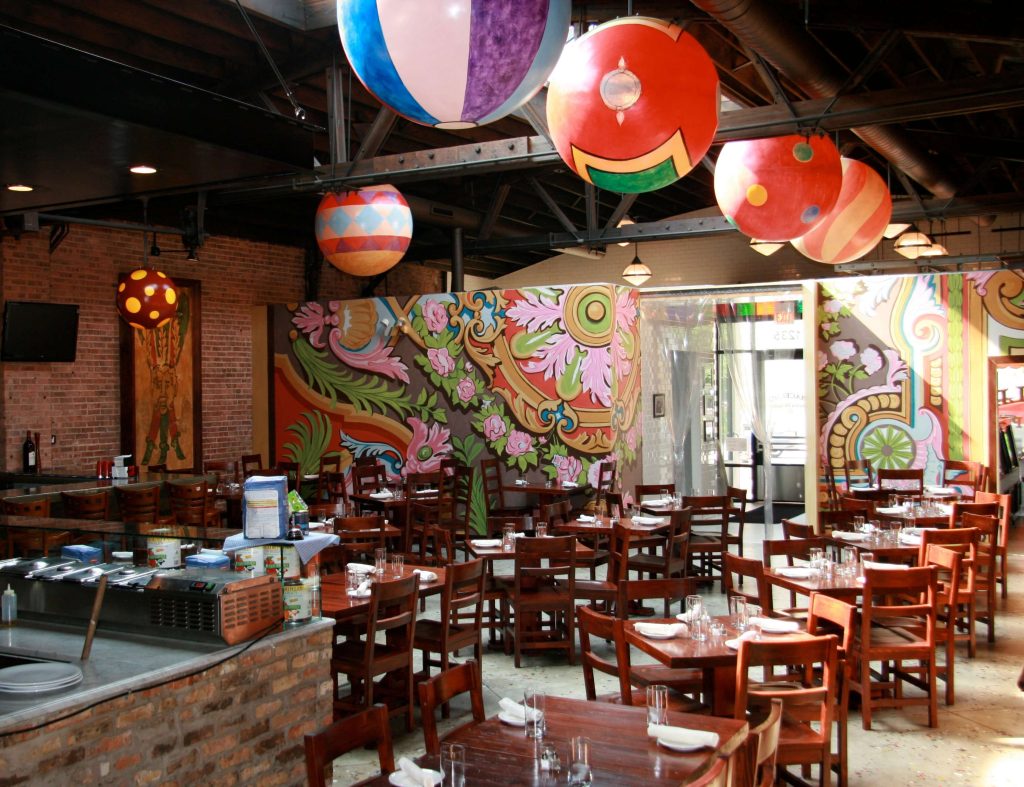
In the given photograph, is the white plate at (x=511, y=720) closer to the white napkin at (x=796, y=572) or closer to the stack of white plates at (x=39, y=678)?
the stack of white plates at (x=39, y=678)

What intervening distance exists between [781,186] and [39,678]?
3.46 m

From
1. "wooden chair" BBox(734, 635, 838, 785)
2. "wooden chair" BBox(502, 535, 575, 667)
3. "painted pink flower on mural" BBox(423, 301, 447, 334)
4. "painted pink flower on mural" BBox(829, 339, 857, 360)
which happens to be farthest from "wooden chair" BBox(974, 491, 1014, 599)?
"painted pink flower on mural" BBox(423, 301, 447, 334)

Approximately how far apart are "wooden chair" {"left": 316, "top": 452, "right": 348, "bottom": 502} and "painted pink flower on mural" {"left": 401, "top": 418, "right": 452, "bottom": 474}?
0.85 metres

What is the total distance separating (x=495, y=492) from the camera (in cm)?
1038

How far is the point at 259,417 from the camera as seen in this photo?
12211 mm

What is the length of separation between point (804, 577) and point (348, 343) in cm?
728

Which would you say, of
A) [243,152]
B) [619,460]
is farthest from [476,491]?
[243,152]

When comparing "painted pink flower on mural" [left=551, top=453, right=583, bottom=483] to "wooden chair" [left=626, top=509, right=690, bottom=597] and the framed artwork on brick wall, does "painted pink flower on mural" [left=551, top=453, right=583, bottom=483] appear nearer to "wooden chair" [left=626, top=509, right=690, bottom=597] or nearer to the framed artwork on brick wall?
"wooden chair" [left=626, top=509, right=690, bottom=597]

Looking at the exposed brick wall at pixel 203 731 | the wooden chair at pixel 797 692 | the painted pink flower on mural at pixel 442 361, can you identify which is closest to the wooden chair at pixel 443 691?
the exposed brick wall at pixel 203 731

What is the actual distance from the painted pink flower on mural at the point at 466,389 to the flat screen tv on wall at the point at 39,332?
13.2ft

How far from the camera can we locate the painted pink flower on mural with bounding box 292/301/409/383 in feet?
37.4

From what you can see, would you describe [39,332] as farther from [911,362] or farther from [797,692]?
[911,362]

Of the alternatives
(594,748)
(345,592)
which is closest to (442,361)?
(345,592)

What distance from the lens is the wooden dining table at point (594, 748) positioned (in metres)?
2.79
